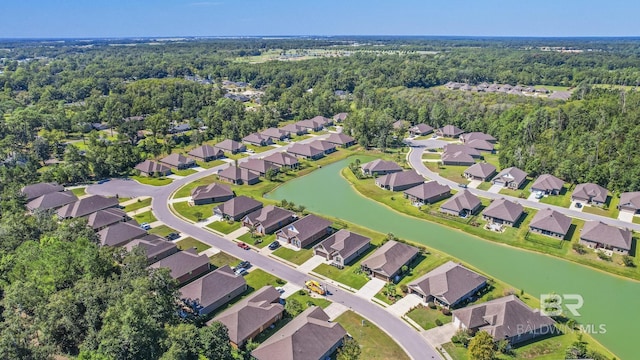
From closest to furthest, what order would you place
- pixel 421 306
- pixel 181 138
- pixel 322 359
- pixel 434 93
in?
pixel 322 359, pixel 421 306, pixel 181 138, pixel 434 93

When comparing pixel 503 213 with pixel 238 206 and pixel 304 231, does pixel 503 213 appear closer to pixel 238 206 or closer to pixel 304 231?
pixel 304 231

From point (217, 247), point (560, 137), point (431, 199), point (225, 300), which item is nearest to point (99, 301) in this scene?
point (225, 300)

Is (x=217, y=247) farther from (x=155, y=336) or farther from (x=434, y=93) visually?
(x=434, y=93)

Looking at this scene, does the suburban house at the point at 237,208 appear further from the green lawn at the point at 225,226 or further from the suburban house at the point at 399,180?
the suburban house at the point at 399,180

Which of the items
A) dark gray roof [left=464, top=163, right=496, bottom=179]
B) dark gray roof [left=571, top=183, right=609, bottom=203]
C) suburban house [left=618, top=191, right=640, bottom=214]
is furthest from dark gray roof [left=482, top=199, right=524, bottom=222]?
suburban house [left=618, top=191, right=640, bottom=214]

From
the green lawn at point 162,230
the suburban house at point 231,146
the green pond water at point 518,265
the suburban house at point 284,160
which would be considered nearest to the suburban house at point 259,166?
the suburban house at point 284,160

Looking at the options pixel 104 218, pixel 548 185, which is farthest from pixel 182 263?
pixel 548 185

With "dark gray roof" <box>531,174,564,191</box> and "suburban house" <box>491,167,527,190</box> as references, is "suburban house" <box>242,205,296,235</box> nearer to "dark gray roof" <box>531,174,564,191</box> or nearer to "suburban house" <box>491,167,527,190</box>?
"suburban house" <box>491,167,527,190</box>
